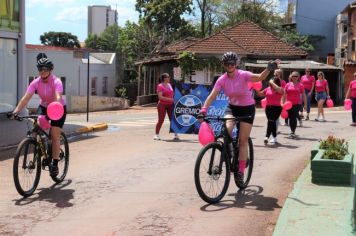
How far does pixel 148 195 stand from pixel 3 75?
36.5ft

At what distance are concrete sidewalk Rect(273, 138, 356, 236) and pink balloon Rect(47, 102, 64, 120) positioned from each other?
3.15 meters

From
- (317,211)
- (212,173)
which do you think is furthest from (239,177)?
(317,211)

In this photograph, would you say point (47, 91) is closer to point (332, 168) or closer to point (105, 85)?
point (332, 168)

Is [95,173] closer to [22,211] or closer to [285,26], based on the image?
[22,211]

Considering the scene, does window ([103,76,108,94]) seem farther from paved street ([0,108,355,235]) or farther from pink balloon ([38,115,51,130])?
pink balloon ([38,115,51,130])

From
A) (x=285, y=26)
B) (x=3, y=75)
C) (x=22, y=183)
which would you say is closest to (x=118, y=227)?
(x=22, y=183)

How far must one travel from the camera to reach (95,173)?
361 inches

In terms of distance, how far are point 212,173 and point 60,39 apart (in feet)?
314

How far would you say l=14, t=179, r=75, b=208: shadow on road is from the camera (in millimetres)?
7016

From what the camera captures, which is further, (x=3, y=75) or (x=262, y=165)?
(x=3, y=75)

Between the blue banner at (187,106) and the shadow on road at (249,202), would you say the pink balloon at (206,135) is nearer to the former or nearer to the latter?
the shadow on road at (249,202)

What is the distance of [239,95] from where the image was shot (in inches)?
294

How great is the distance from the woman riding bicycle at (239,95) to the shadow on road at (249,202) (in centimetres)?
25

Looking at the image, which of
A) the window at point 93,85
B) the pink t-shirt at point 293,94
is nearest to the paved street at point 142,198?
the pink t-shirt at point 293,94
